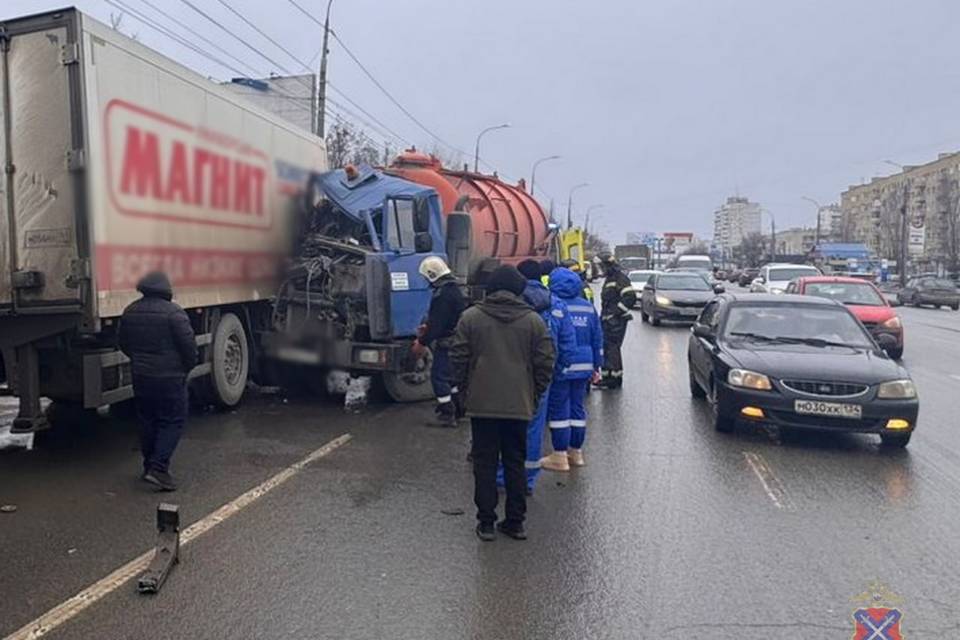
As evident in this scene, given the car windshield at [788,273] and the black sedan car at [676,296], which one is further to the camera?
the car windshield at [788,273]

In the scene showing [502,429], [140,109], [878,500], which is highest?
[140,109]

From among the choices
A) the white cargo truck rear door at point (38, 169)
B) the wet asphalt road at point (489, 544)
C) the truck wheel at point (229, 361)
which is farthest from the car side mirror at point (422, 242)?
the white cargo truck rear door at point (38, 169)

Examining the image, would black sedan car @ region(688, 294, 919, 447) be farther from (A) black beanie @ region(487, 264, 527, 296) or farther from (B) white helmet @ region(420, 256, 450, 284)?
(A) black beanie @ region(487, 264, 527, 296)

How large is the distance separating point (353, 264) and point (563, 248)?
10913 millimetres

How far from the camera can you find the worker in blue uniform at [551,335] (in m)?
6.02

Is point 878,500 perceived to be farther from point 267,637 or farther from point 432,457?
point 267,637

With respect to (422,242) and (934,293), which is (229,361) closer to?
(422,242)

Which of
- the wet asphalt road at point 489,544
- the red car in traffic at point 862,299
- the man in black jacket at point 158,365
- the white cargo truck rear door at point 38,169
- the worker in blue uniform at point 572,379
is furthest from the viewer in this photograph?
the red car in traffic at point 862,299

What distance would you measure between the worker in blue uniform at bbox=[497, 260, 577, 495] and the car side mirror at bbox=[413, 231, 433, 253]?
3.32 meters

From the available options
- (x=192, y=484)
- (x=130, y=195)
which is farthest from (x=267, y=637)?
(x=130, y=195)

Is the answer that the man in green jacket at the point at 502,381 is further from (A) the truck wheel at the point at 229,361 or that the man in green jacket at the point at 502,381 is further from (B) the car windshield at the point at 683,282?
(B) the car windshield at the point at 683,282

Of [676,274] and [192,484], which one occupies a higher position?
[676,274]

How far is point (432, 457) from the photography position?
23.8 ft

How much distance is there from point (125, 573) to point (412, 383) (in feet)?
18.6
